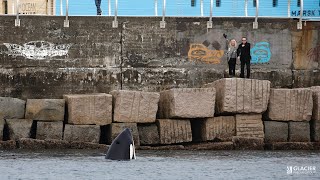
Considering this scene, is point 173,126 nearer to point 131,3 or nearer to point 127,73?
point 127,73

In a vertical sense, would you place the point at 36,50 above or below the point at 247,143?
above

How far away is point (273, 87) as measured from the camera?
36.6m

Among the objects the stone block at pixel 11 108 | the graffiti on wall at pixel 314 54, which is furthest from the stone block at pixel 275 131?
the stone block at pixel 11 108

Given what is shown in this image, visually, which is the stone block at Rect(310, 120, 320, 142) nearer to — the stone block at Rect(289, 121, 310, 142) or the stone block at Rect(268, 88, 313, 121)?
the stone block at Rect(289, 121, 310, 142)

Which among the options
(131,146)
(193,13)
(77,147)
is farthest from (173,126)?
(193,13)

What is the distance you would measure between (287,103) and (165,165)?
7318mm

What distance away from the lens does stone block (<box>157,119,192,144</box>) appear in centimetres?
3269

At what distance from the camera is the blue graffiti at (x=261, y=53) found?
36.9 meters

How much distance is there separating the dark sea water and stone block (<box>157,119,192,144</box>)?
1.34m

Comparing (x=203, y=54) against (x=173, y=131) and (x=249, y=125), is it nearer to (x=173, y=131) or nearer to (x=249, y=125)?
(x=249, y=125)

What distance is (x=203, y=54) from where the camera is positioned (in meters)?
36.6

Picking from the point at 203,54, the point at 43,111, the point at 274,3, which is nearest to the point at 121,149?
the point at 43,111

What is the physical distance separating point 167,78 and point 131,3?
245 inches

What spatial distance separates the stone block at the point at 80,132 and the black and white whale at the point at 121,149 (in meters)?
3.99
